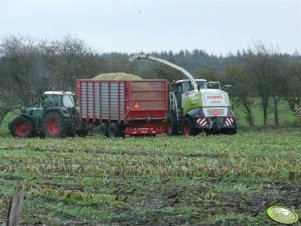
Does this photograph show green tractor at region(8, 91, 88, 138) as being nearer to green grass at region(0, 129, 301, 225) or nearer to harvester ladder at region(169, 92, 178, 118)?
harvester ladder at region(169, 92, 178, 118)

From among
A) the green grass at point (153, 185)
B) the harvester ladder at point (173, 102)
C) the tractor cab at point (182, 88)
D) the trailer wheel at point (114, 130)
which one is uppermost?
the tractor cab at point (182, 88)

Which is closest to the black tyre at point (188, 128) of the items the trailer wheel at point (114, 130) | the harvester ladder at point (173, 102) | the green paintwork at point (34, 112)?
the harvester ladder at point (173, 102)

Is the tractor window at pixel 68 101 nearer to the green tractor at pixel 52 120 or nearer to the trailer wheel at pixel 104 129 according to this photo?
the green tractor at pixel 52 120

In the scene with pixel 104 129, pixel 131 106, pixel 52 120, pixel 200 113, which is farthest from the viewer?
pixel 52 120

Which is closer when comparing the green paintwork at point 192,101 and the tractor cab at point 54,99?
the green paintwork at point 192,101

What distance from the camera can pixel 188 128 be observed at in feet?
93.5

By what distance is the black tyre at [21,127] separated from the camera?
2948 cm

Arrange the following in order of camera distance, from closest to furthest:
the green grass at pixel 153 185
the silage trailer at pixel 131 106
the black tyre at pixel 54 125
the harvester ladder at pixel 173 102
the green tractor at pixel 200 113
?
the green grass at pixel 153 185 → the silage trailer at pixel 131 106 → the green tractor at pixel 200 113 → the black tyre at pixel 54 125 → the harvester ladder at pixel 173 102

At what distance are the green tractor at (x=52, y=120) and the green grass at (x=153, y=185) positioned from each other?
990 centimetres

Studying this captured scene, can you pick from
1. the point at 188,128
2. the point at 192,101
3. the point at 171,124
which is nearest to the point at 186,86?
the point at 192,101

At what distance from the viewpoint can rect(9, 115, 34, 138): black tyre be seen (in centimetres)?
2948

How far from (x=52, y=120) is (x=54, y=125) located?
235 millimetres

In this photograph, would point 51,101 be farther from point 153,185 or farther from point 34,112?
point 153,185

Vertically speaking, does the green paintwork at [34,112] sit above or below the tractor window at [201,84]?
below
